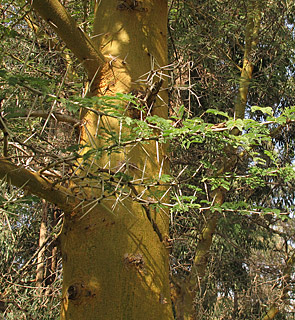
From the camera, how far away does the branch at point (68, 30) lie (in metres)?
1.83

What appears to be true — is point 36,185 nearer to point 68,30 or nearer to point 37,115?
point 37,115

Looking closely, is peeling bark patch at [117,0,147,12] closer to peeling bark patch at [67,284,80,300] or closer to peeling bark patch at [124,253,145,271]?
peeling bark patch at [124,253,145,271]

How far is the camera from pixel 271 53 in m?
5.60

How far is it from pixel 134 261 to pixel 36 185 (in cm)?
53

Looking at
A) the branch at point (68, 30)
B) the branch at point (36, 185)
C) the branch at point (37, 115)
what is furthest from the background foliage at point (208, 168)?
the branch at point (36, 185)

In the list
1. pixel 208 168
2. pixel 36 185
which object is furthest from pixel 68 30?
pixel 208 168

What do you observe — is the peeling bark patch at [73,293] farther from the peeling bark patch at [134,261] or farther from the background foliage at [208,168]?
the background foliage at [208,168]

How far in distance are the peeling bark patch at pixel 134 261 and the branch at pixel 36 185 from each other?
1.11ft

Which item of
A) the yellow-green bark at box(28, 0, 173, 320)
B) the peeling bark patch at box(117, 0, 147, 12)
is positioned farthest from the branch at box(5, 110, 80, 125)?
the peeling bark patch at box(117, 0, 147, 12)

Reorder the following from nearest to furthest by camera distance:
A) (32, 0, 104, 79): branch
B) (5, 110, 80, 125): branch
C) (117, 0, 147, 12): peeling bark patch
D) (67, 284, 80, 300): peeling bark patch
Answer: (5, 110, 80, 125): branch, (67, 284, 80, 300): peeling bark patch, (32, 0, 104, 79): branch, (117, 0, 147, 12): peeling bark patch

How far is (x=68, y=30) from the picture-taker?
1.88 metres

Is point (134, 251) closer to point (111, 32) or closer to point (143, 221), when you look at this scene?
point (143, 221)

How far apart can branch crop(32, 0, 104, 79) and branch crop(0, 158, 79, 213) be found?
62 centimetres

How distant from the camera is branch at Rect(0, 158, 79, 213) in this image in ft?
4.94
